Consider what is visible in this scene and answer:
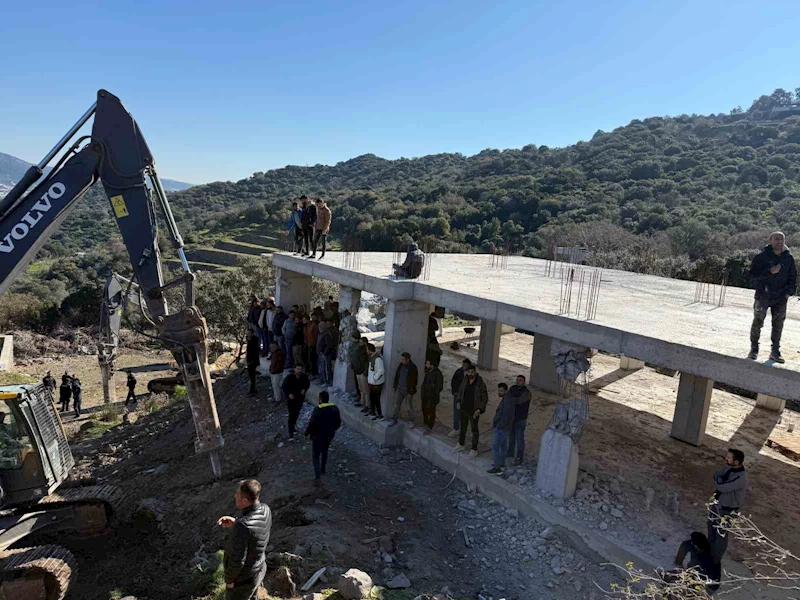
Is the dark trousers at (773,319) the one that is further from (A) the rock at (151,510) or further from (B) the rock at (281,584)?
(A) the rock at (151,510)

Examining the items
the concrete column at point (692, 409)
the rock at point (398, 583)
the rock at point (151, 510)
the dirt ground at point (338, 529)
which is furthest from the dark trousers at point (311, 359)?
the concrete column at point (692, 409)

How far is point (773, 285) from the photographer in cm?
642

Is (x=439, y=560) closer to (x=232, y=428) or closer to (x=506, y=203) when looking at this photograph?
(x=232, y=428)

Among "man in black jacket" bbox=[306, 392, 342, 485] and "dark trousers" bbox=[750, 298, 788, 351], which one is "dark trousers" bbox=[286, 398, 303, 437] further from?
"dark trousers" bbox=[750, 298, 788, 351]

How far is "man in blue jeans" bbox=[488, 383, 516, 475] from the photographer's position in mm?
8438

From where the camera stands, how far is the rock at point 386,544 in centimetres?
717

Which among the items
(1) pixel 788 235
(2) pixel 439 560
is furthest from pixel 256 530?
(1) pixel 788 235

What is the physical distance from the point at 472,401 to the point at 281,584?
4236mm

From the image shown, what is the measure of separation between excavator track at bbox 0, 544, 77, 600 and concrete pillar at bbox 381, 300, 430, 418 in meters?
5.70

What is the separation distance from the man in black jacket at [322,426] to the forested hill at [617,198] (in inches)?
978

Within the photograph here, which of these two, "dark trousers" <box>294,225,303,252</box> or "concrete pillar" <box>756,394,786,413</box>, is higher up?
"dark trousers" <box>294,225,303,252</box>

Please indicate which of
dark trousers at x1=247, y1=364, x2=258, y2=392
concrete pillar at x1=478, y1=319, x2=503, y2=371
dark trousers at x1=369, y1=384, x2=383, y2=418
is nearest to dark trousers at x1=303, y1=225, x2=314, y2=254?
dark trousers at x1=247, y1=364, x2=258, y2=392

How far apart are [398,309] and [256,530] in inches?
244

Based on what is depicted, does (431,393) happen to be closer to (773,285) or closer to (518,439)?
(518,439)
